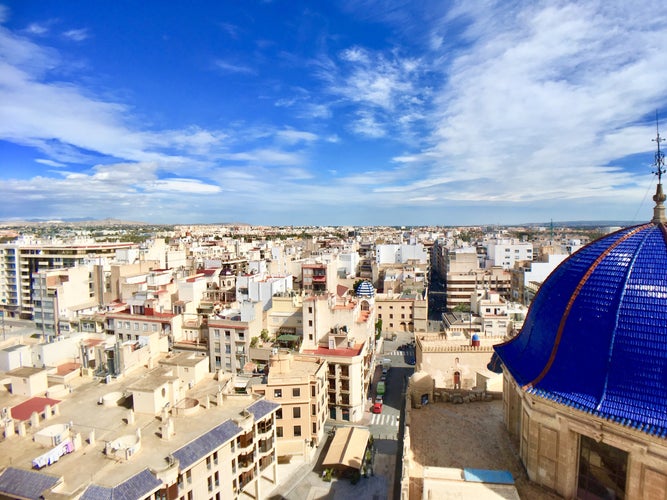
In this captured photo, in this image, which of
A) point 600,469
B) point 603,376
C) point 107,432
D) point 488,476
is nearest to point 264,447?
point 107,432

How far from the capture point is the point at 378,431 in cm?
4416

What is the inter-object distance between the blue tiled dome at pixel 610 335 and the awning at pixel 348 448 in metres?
23.0

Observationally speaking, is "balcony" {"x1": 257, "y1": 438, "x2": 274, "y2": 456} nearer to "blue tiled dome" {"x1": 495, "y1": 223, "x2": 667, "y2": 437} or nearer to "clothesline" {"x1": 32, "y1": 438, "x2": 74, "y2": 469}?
"clothesline" {"x1": 32, "y1": 438, "x2": 74, "y2": 469}

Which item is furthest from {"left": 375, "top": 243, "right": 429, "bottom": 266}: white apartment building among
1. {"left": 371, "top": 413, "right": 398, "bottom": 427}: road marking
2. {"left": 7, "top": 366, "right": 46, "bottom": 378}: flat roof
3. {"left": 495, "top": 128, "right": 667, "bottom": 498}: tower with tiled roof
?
{"left": 495, "top": 128, "right": 667, "bottom": 498}: tower with tiled roof

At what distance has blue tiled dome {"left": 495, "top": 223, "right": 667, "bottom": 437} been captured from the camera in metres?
13.9

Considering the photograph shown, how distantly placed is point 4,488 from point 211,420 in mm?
11756

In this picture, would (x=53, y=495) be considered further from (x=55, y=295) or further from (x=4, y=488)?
(x=55, y=295)

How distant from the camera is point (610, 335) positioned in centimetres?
1505

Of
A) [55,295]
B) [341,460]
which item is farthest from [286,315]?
[55,295]

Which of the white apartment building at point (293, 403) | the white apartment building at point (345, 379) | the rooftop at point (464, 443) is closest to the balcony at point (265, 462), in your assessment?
the white apartment building at point (293, 403)

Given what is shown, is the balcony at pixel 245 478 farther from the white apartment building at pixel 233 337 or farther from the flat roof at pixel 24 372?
the flat roof at pixel 24 372

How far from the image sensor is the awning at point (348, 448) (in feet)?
119

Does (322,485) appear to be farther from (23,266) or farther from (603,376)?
(23,266)

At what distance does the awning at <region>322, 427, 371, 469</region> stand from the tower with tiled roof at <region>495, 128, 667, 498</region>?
21765mm
